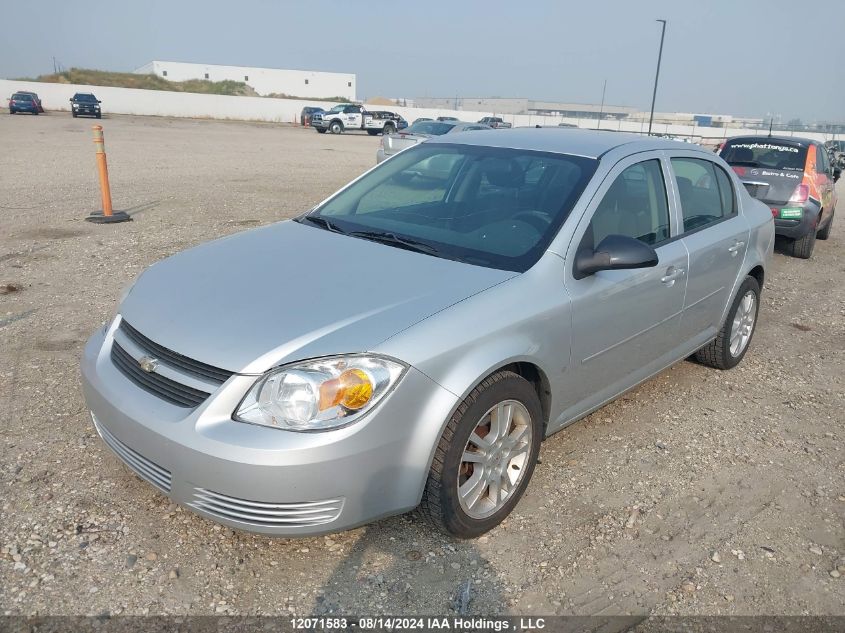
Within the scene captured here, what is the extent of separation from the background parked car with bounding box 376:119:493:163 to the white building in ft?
253

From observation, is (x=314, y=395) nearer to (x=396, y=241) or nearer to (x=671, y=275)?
(x=396, y=241)

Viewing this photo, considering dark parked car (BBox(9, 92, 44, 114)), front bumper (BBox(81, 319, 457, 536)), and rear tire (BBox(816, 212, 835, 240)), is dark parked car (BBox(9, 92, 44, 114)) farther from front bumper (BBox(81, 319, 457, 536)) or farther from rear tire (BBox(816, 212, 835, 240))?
front bumper (BBox(81, 319, 457, 536))

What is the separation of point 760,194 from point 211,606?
361 inches

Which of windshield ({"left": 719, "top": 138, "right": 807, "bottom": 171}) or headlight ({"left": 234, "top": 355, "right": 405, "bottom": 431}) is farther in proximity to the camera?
windshield ({"left": 719, "top": 138, "right": 807, "bottom": 171})

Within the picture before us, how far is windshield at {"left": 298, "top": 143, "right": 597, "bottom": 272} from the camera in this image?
3.34 m

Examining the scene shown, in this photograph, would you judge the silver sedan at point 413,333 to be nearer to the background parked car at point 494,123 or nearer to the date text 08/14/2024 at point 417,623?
the date text 08/14/2024 at point 417,623

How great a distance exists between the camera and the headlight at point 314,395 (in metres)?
2.47

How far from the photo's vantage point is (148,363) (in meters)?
2.72

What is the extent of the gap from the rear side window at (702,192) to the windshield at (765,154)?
5420 mm

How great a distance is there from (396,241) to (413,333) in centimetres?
99

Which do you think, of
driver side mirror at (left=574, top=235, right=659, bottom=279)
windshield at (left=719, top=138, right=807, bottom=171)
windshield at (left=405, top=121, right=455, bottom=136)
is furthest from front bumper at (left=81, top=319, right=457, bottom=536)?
windshield at (left=405, top=121, right=455, bottom=136)

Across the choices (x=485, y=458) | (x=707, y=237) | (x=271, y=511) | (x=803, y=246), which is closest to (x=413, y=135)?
(x=803, y=246)

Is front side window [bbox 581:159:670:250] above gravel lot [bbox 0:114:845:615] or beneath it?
above

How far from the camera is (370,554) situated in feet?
9.43
